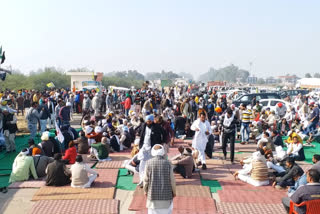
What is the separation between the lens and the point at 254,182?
7516 mm

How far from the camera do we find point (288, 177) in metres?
7.09

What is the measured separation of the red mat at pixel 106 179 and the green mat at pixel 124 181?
105 mm

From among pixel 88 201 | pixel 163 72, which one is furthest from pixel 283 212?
pixel 163 72

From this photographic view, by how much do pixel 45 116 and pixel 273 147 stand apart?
810cm

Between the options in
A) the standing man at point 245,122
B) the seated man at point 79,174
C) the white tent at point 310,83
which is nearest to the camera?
the seated man at point 79,174

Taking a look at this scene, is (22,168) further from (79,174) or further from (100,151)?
(100,151)

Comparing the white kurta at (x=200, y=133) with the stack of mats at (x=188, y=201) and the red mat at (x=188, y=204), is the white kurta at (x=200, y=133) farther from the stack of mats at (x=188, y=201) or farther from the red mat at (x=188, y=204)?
the red mat at (x=188, y=204)

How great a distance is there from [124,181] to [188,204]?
208 cm

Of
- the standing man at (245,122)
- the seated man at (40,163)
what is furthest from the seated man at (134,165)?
the standing man at (245,122)

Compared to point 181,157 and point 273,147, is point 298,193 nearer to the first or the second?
point 181,157

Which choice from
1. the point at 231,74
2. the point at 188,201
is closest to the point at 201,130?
the point at 188,201

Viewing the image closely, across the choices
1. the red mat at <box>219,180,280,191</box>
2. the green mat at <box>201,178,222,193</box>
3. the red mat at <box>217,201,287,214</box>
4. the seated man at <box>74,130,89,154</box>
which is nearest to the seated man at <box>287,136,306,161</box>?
the red mat at <box>219,180,280,191</box>

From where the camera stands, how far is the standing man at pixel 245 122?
454 inches

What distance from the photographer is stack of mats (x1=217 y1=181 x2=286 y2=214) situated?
20.5 feet
